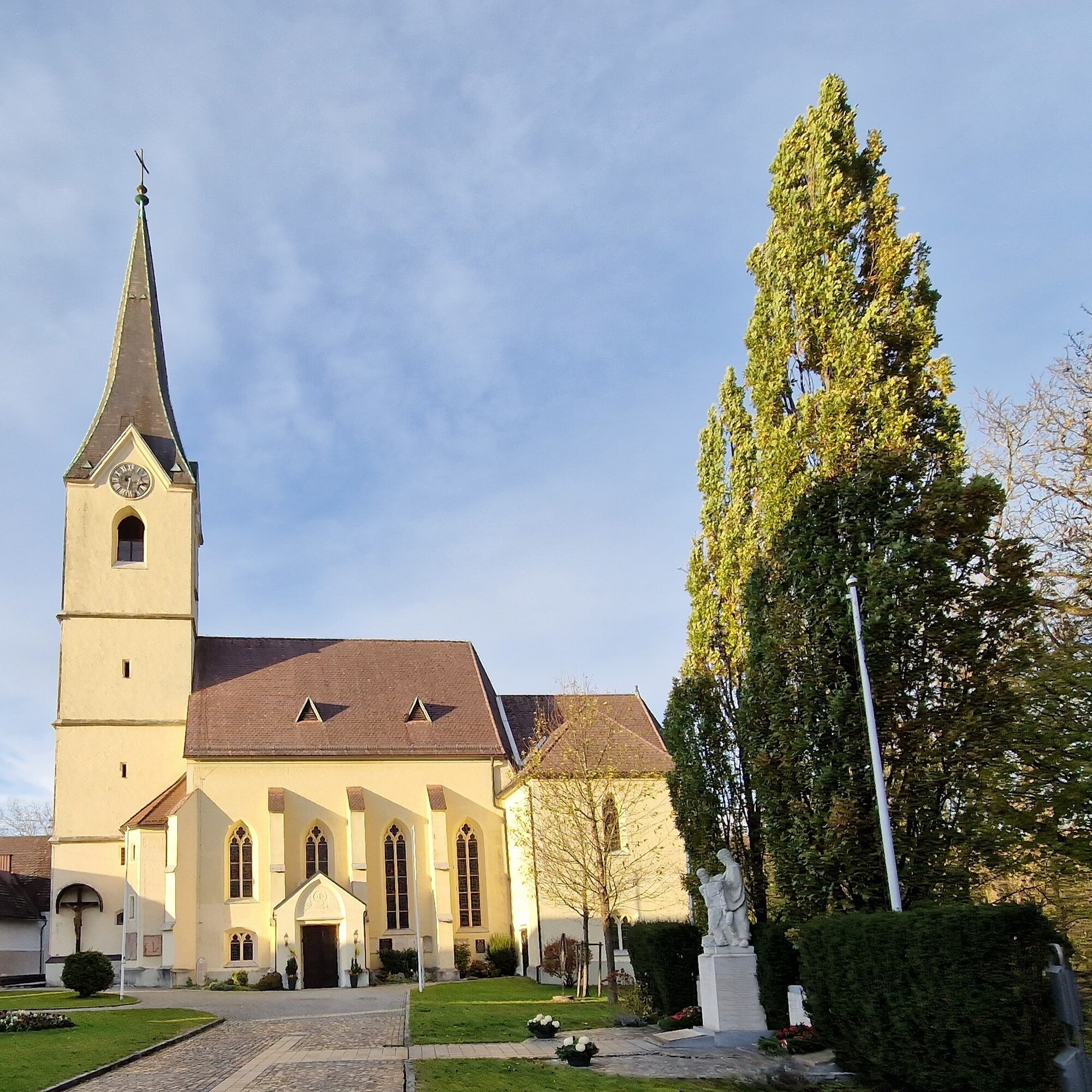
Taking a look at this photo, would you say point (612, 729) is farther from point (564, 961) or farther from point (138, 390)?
point (138, 390)

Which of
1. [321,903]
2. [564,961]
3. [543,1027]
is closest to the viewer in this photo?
[543,1027]

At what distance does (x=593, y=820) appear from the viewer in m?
30.5

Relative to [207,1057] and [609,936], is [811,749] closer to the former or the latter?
[207,1057]

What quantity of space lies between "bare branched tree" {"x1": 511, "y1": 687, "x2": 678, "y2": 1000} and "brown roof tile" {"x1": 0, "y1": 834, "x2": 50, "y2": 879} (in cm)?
3434

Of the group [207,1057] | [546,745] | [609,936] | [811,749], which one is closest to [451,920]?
[546,745]

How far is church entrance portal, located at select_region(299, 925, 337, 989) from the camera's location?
3688 centimetres

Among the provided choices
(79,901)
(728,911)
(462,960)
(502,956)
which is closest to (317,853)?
(462,960)

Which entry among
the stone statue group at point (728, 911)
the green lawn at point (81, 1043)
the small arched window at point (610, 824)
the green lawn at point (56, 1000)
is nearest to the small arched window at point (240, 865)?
the green lawn at point (56, 1000)

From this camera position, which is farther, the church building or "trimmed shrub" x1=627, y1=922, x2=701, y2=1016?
the church building

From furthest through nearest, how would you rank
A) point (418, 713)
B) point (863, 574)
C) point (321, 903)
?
point (418, 713)
point (321, 903)
point (863, 574)

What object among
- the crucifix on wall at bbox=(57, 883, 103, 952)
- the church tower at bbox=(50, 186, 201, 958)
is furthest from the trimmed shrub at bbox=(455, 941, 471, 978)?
the crucifix on wall at bbox=(57, 883, 103, 952)

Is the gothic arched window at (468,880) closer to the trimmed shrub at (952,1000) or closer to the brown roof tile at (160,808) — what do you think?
the brown roof tile at (160,808)

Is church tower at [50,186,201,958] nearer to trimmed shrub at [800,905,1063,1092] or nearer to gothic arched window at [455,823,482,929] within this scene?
gothic arched window at [455,823,482,929]

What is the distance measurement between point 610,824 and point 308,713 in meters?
15.0
